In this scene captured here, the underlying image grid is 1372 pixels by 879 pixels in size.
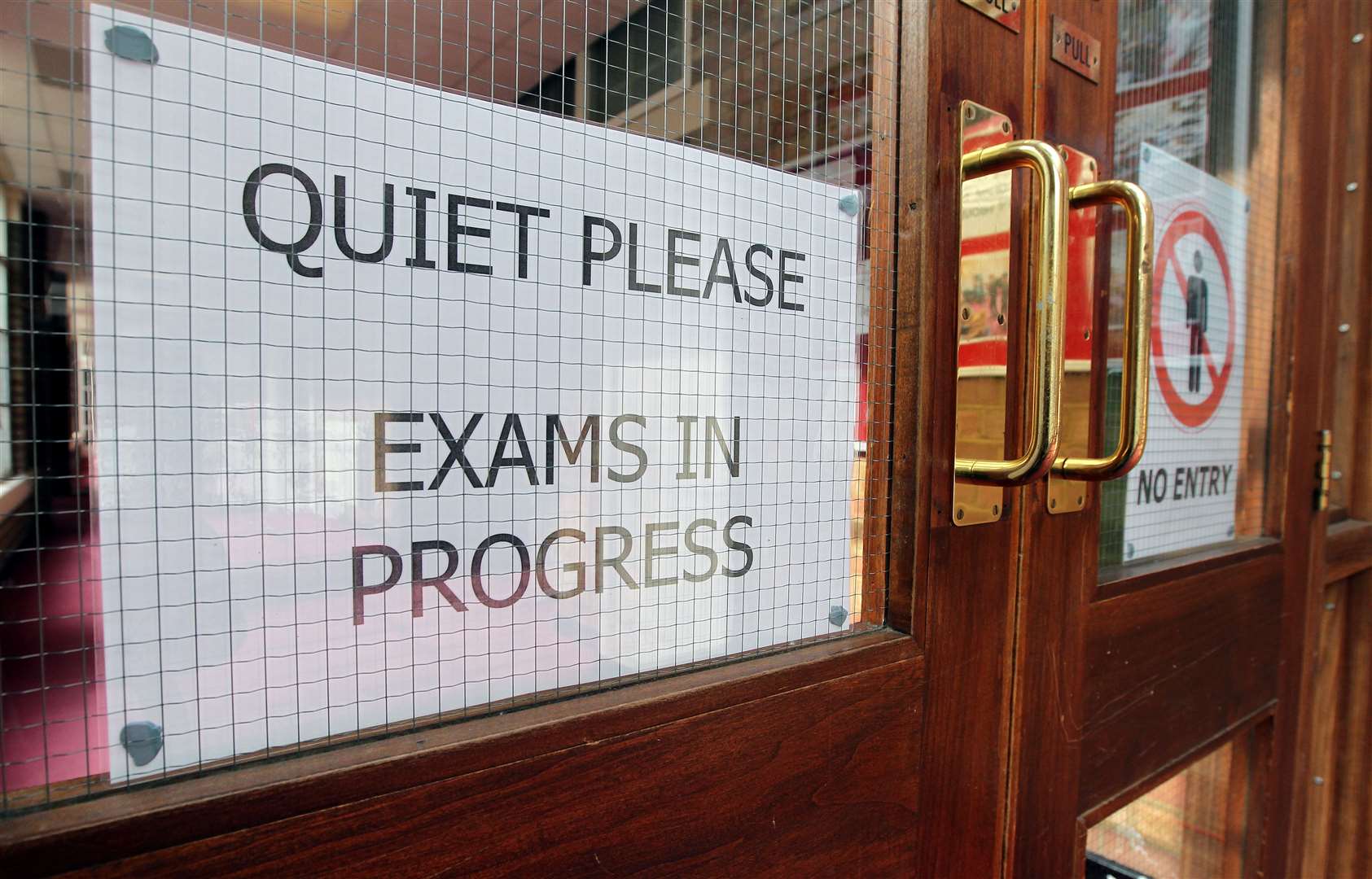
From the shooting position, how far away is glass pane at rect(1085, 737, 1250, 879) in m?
1.01

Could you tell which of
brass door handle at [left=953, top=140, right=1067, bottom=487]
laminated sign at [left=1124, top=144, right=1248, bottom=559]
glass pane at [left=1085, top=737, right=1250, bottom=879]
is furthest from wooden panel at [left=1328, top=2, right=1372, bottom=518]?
brass door handle at [left=953, top=140, right=1067, bottom=487]

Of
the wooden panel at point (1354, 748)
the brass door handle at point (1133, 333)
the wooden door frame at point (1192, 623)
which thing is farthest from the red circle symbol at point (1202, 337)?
the wooden panel at point (1354, 748)

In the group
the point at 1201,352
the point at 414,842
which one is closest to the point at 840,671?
the point at 414,842

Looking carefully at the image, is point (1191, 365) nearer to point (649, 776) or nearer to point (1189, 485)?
point (1189, 485)

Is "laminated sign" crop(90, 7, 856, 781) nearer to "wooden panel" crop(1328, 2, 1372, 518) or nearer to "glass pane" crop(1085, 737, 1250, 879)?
"glass pane" crop(1085, 737, 1250, 879)

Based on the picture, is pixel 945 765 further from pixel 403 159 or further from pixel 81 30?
pixel 81 30

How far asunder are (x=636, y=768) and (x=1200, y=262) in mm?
1032

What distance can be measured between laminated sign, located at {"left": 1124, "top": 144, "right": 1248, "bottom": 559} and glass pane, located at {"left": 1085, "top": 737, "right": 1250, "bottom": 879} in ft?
1.25

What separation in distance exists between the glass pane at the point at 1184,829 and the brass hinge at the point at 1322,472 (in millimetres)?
427

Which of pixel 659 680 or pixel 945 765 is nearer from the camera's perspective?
pixel 659 680

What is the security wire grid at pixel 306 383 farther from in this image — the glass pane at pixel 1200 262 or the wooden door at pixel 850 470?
the glass pane at pixel 1200 262

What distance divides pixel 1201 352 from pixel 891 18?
71 centimetres

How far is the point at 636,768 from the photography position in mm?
524

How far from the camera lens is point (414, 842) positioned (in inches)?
17.3
